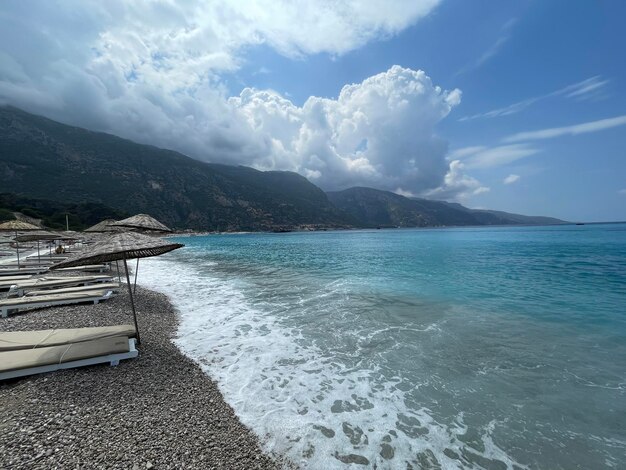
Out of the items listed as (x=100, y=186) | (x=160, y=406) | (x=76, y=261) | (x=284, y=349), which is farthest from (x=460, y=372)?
(x=100, y=186)

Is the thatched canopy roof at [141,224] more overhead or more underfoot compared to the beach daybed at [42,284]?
more overhead

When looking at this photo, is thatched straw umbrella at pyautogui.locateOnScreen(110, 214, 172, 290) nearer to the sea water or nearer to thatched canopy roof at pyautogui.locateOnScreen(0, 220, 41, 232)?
the sea water

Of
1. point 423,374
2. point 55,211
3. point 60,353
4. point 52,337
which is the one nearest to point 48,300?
point 52,337

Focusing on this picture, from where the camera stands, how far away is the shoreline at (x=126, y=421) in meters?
3.73

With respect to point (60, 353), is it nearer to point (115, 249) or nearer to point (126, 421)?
point (115, 249)

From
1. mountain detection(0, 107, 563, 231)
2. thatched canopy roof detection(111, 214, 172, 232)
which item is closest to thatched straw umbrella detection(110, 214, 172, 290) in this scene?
thatched canopy roof detection(111, 214, 172, 232)

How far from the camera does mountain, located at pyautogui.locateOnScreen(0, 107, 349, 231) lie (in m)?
106

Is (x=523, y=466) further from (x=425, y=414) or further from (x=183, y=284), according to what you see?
(x=183, y=284)

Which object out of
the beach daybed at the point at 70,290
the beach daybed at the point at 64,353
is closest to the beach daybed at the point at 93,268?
the beach daybed at the point at 70,290

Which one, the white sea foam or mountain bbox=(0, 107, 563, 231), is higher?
mountain bbox=(0, 107, 563, 231)

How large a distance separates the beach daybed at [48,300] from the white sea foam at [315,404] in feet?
18.7

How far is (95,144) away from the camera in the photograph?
454 ft

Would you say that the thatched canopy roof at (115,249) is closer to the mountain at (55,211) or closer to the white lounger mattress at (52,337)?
the white lounger mattress at (52,337)

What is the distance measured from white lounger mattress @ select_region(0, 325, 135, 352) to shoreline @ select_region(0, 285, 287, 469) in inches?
49.4
